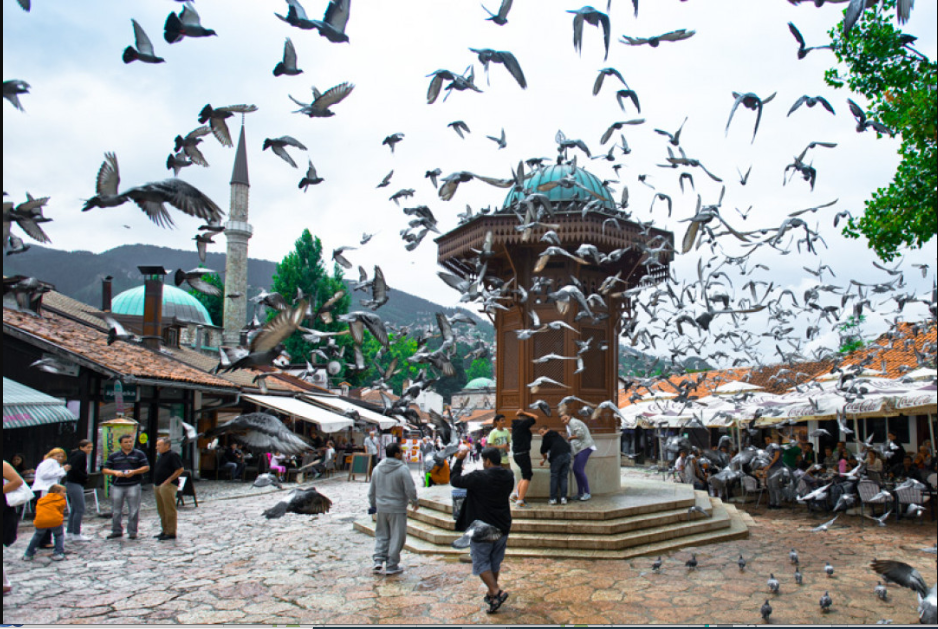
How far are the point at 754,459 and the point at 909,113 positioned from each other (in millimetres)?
6627

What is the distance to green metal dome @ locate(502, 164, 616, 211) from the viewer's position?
1195 centimetres

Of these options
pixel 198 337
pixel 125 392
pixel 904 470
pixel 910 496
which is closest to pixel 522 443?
pixel 910 496

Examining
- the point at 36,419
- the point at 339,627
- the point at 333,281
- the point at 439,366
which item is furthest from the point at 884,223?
the point at 333,281

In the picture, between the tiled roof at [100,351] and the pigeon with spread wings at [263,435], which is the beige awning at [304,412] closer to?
the tiled roof at [100,351]

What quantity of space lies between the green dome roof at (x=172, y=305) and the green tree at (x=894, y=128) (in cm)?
2741

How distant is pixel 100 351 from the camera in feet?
48.2

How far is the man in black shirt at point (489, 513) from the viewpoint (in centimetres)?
583

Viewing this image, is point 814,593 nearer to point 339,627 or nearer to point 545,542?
point 545,542

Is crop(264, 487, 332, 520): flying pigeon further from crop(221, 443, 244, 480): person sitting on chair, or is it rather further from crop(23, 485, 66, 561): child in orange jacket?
crop(221, 443, 244, 480): person sitting on chair

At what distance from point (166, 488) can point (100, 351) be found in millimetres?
6836

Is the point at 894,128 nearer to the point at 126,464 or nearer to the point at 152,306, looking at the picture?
the point at 126,464

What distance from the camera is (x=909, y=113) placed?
1061cm

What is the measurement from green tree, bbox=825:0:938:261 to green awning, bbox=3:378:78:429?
51.1ft

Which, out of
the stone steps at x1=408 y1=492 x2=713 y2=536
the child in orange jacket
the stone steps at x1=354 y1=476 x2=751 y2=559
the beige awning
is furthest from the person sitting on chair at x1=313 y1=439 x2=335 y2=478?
the child in orange jacket
